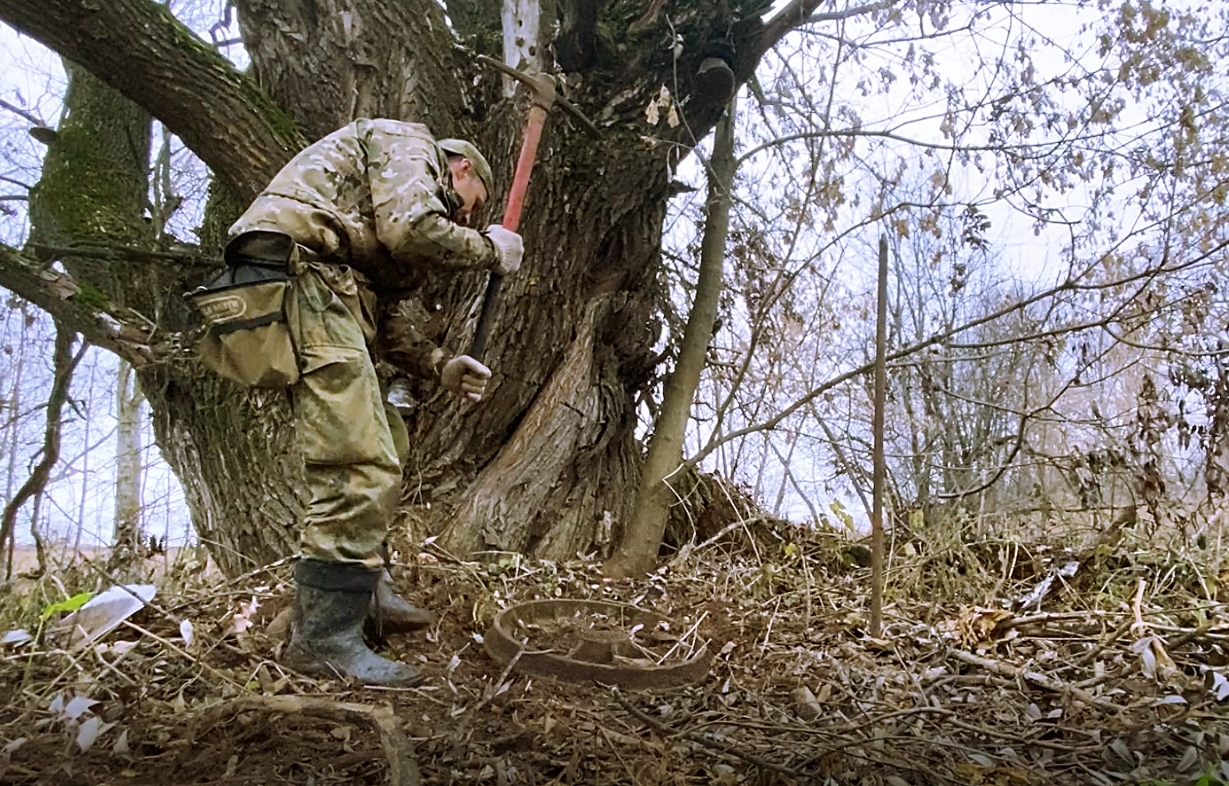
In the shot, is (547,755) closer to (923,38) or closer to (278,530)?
(278,530)

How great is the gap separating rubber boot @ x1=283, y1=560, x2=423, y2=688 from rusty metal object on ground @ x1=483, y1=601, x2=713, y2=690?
34 centimetres

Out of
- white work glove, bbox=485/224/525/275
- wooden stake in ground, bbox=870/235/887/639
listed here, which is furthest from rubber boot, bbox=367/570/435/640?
wooden stake in ground, bbox=870/235/887/639

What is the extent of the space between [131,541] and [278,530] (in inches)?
24.1

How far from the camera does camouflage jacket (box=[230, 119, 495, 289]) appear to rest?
2.76 meters

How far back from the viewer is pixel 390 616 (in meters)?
3.10

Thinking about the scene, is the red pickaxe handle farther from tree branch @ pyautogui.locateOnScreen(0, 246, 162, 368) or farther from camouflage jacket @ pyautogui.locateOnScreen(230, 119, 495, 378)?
tree branch @ pyautogui.locateOnScreen(0, 246, 162, 368)

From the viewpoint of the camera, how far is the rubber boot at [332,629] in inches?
104

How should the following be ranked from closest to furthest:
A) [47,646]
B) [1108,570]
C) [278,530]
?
[47,646]
[1108,570]
[278,530]

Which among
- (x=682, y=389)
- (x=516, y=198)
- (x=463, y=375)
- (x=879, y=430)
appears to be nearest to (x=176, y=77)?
(x=516, y=198)

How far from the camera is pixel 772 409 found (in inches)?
223

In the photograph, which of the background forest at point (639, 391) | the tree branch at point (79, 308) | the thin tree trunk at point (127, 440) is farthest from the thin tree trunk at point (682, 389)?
the thin tree trunk at point (127, 440)

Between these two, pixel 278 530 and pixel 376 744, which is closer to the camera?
pixel 376 744

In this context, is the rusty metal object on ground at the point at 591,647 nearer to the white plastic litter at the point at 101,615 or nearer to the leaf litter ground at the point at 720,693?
the leaf litter ground at the point at 720,693

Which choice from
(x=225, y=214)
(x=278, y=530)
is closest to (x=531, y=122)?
(x=225, y=214)
